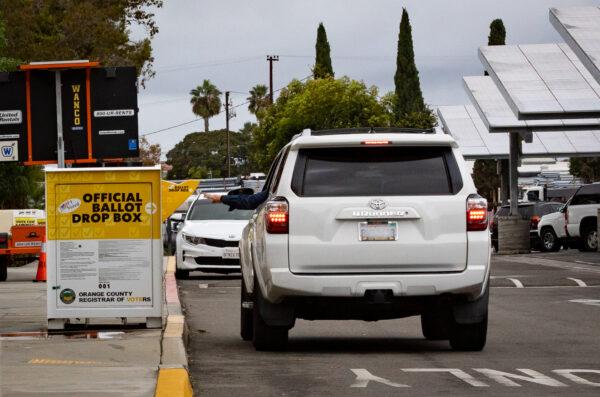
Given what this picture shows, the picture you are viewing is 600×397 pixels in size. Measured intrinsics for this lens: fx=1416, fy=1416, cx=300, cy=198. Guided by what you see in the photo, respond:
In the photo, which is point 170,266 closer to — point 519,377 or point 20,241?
point 20,241

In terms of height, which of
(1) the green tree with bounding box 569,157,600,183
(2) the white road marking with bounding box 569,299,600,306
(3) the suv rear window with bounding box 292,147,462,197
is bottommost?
(2) the white road marking with bounding box 569,299,600,306

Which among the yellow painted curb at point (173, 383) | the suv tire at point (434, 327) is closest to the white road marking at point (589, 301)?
the suv tire at point (434, 327)

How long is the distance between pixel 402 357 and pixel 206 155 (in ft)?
445

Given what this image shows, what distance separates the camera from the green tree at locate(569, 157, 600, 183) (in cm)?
9871

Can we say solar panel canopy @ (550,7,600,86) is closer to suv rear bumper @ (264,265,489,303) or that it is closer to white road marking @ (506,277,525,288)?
white road marking @ (506,277,525,288)

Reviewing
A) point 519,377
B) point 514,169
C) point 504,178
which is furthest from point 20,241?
point 504,178

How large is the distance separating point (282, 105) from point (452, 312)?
79557 mm

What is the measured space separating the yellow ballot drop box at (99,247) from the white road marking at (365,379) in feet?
9.85

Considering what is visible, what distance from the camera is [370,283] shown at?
38.9 ft

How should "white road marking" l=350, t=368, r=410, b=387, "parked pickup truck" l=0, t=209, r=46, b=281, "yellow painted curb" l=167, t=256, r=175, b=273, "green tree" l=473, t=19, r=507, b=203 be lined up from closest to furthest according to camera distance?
"white road marking" l=350, t=368, r=410, b=387, "parked pickup truck" l=0, t=209, r=46, b=281, "yellow painted curb" l=167, t=256, r=175, b=273, "green tree" l=473, t=19, r=507, b=203

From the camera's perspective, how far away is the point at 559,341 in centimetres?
1367

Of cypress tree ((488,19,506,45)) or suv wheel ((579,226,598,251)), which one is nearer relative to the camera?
suv wheel ((579,226,598,251))

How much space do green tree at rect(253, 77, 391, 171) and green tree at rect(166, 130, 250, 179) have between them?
53.1 m

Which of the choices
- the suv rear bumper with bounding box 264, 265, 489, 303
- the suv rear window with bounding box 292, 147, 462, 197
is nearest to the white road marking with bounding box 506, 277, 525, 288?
the suv rear window with bounding box 292, 147, 462, 197
